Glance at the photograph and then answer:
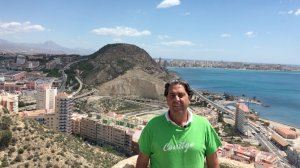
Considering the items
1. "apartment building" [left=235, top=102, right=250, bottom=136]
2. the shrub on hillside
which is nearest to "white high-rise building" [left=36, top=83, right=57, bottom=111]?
"apartment building" [left=235, top=102, right=250, bottom=136]

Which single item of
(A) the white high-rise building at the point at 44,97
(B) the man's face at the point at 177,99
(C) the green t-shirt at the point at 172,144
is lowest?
(A) the white high-rise building at the point at 44,97

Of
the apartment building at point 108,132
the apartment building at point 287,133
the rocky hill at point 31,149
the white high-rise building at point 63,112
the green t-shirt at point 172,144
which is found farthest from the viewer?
the apartment building at point 287,133

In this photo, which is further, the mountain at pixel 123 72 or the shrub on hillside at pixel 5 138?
the mountain at pixel 123 72

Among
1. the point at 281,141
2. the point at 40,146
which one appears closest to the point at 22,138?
the point at 40,146

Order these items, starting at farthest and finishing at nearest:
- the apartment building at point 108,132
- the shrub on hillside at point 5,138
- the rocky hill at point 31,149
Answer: the apartment building at point 108,132 → the shrub on hillside at point 5,138 → the rocky hill at point 31,149

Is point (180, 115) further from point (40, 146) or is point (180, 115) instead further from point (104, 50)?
point (104, 50)

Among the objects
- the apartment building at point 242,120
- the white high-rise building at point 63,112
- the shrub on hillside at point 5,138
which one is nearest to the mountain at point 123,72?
the apartment building at point 242,120

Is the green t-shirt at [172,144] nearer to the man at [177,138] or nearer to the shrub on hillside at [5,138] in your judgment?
the man at [177,138]

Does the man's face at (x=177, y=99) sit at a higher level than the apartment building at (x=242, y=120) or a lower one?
higher
